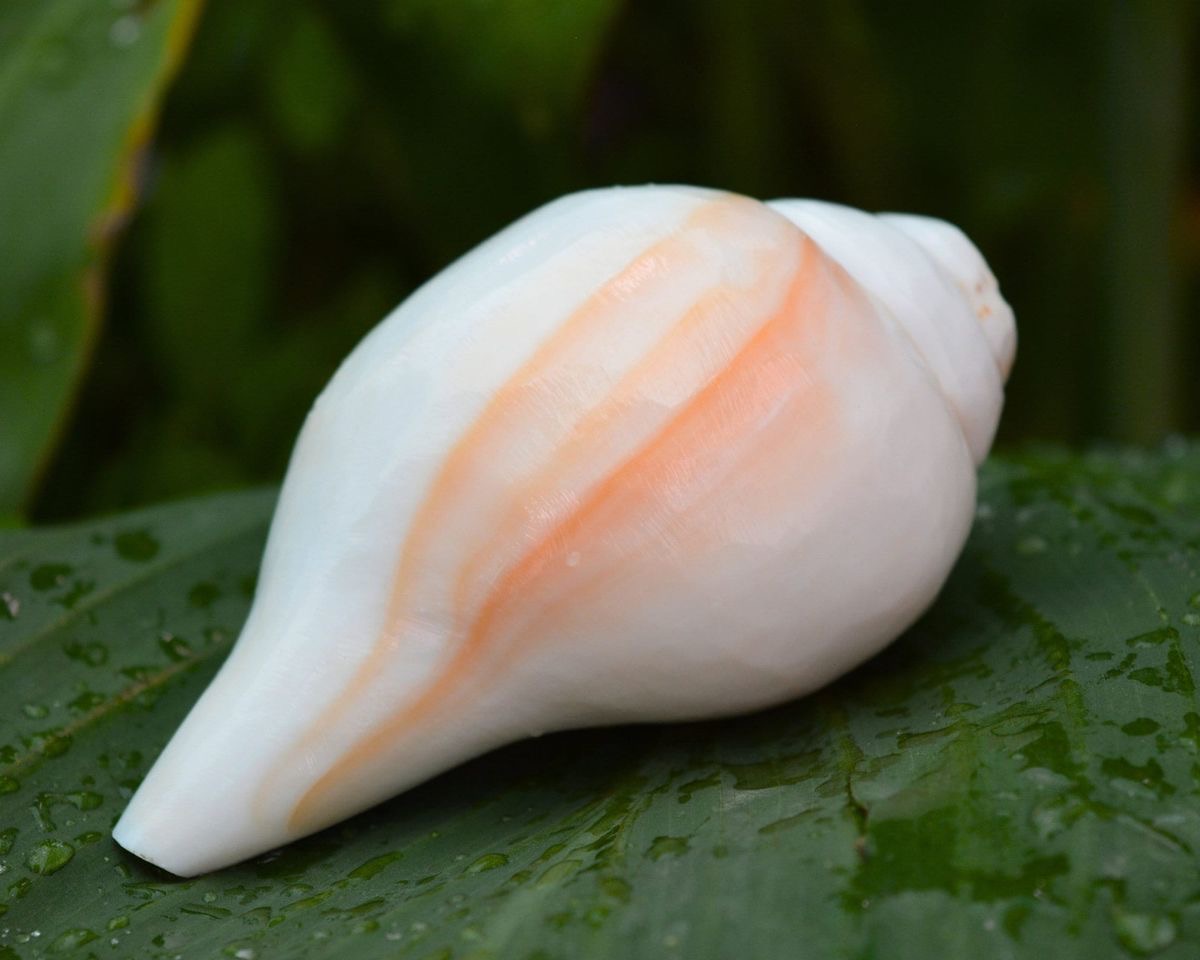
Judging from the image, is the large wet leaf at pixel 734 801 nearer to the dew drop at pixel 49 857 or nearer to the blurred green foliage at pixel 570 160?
the dew drop at pixel 49 857

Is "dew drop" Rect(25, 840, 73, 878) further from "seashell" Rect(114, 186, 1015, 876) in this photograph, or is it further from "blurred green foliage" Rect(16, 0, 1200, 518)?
"blurred green foliage" Rect(16, 0, 1200, 518)

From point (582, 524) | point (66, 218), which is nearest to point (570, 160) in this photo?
point (66, 218)

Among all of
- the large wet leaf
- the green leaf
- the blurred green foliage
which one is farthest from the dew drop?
the blurred green foliage

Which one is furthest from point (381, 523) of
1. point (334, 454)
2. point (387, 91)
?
point (387, 91)

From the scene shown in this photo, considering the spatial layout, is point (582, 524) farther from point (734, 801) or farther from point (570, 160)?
point (570, 160)

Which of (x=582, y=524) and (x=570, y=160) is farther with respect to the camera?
(x=570, y=160)
